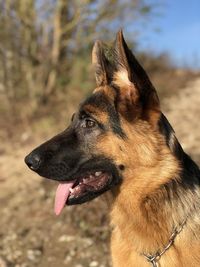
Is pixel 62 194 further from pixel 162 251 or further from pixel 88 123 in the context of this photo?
pixel 162 251

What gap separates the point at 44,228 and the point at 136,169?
10.1 feet

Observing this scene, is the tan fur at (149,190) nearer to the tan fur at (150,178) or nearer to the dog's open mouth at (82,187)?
the tan fur at (150,178)

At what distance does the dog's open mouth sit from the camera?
4176 millimetres

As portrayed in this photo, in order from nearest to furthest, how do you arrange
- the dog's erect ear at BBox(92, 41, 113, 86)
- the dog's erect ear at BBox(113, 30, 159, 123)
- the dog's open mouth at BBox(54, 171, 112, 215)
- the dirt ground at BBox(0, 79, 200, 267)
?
the dog's erect ear at BBox(113, 30, 159, 123)
the dog's open mouth at BBox(54, 171, 112, 215)
the dog's erect ear at BBox(92, 41, 113, 86)
the dirt ground at BBox(0, 79, 200, 267)

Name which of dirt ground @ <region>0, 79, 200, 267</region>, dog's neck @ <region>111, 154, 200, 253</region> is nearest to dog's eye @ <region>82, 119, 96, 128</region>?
dog's neck @ <region>111, 154, 200, 253</region>

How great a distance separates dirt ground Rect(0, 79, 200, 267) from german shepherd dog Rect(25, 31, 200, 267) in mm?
1872

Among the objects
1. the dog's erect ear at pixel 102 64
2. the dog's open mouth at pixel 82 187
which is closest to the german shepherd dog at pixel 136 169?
the dog's open mouth at pixel 82 187

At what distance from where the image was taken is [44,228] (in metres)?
6.90

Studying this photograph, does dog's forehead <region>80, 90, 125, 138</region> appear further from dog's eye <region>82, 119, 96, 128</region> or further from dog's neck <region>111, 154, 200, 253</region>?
dog's neck <region>111, 154, 200, 253</region>

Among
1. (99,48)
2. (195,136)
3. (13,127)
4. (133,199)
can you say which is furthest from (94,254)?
(13,127)

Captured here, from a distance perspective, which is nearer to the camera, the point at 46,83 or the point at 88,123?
the point at 88,123

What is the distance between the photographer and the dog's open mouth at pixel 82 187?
4176mm

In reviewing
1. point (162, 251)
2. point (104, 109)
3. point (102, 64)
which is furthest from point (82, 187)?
point (102, 64)

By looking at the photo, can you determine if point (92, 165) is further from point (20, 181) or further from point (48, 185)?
point (20, 181)
